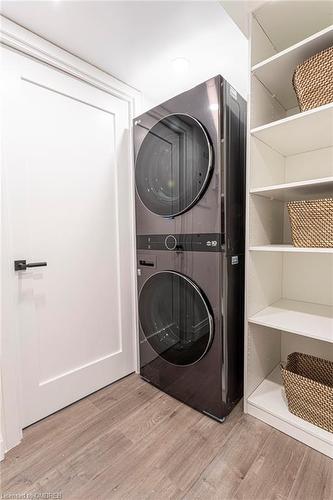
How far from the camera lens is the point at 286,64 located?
1186 millimetres

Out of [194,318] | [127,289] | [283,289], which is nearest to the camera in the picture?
[194,318]

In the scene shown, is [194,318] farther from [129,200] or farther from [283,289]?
[129,200]

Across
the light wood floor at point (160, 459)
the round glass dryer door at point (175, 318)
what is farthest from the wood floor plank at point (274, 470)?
the round glass dryer door at point (175, 318)

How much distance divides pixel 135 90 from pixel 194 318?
161 centimetres

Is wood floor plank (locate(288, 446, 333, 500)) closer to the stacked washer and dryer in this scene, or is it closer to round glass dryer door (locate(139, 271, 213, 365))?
the stacked washer and dryer

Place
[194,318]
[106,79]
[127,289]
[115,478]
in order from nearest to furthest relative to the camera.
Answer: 1. [115,478]
2. [194,318]
3. [106,79]
4. [127,289]

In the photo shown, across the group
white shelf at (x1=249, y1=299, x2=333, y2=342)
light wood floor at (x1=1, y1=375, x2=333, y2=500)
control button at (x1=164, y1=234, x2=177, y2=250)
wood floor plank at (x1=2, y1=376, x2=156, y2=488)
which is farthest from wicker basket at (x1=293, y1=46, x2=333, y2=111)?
wood floor plank at (x1=2, y1=376, x2=156, y2=488)

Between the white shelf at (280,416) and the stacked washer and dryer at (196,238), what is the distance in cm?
13

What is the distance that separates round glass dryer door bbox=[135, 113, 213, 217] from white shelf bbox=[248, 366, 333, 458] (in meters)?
1.14

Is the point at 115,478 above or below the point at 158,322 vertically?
below

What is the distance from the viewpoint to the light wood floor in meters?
0.97

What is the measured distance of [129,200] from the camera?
1.74m

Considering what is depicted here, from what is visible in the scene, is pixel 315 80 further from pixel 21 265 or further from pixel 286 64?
pixel 21 265

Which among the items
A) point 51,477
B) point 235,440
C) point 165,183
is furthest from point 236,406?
point 165,183
